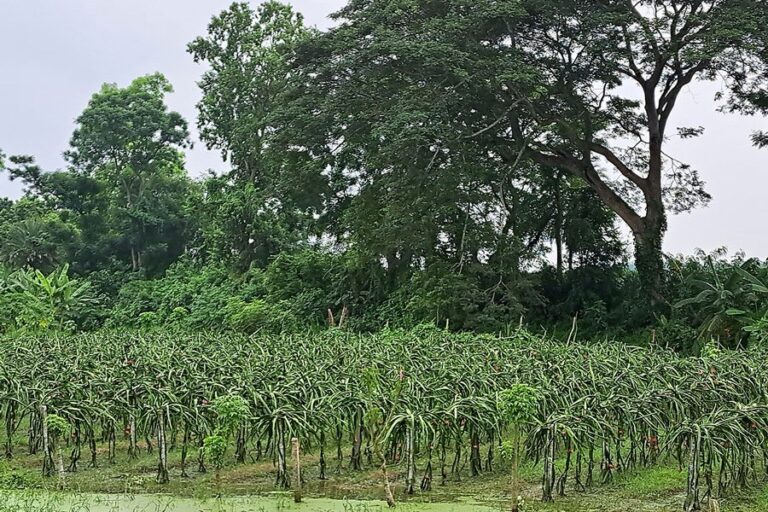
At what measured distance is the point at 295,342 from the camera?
38.8ft

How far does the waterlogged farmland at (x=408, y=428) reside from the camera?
19.0 ft

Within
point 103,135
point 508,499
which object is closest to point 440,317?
point 508,499

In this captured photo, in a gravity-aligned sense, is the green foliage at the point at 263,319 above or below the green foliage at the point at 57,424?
above

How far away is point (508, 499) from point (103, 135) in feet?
89.4

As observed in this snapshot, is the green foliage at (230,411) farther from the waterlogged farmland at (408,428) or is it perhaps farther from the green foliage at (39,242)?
the green foliage at (39,242)

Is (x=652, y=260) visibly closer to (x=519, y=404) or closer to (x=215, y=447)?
(x=519, y=404)

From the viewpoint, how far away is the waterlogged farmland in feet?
19.0

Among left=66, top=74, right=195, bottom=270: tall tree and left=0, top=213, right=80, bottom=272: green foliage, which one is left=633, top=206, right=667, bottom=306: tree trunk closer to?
left=66, top=74, right=195, bottom=270: tall tree

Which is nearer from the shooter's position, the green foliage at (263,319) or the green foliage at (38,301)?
the green foliage at (263,319)

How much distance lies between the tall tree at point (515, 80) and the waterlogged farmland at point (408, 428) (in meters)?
7.32

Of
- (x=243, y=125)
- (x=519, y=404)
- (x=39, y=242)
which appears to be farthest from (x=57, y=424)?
(x=39, y=242)

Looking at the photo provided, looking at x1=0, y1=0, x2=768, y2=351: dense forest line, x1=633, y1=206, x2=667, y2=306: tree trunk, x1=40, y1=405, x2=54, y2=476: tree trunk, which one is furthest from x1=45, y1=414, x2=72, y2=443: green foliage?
x1=633, y1=206, x2=667, y2=306: tree trunk

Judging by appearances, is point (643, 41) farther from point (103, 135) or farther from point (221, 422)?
point (103, 135)

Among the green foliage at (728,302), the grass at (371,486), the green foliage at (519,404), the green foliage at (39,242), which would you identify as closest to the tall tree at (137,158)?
the green foliage at (39,242)
